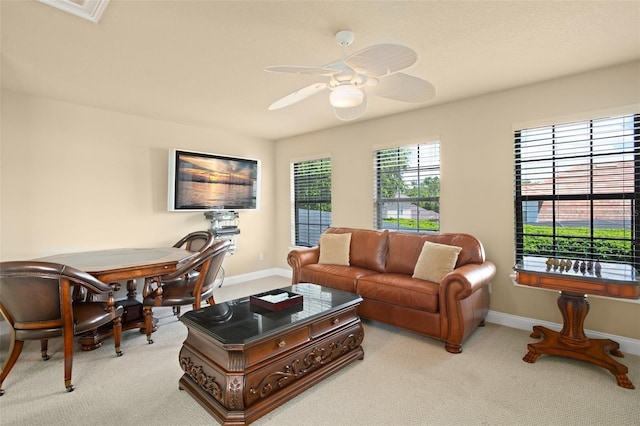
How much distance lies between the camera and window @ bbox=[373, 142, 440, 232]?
4055 millimetres

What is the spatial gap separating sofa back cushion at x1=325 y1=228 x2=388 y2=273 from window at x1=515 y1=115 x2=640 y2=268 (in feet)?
4.74

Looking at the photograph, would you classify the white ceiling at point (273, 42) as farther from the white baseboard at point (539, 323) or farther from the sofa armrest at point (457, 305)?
the white baseboard at point (539, 323)

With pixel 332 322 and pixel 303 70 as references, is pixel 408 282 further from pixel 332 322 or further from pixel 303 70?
pixel 303 70

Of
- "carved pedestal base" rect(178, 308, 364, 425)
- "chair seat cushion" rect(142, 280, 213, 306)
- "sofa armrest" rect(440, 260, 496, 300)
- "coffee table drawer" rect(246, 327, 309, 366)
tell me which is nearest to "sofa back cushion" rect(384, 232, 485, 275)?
"sofa armrest" rect(440, 260, 496, 300)

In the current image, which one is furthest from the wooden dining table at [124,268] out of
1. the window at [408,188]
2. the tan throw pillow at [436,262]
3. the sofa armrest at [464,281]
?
the window at [408,188]

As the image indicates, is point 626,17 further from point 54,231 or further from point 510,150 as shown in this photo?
point 54,231

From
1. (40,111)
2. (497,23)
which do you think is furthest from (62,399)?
(497,23)

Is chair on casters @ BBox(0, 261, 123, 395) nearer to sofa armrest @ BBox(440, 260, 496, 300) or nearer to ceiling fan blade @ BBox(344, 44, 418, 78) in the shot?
ceiling fan blade @ BBox(344, 44, 418, 78)

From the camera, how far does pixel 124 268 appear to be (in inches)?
108

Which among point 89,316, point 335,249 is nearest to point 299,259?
point 335,249

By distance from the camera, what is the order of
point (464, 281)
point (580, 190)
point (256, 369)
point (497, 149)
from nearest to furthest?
1. point (256, 369)
2. point (464, 281)
3. point (580, 190)
4. point (497, 149)

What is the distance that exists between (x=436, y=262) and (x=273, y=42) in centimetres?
249

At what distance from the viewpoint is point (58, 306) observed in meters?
2.26

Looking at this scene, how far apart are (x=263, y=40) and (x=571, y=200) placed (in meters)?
3.19
